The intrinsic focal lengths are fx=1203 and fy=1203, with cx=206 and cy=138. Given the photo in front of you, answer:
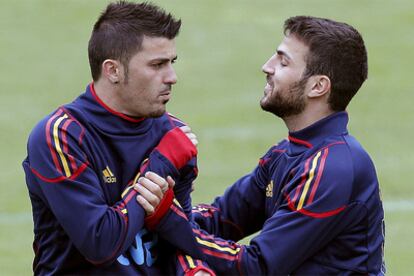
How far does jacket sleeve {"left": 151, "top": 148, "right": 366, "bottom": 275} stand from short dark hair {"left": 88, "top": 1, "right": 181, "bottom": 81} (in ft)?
2.43

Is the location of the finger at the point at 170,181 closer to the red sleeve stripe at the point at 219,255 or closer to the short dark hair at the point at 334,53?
the red sleeve stripe at the point at 219,255

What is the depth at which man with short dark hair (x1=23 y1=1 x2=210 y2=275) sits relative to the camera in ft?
16.3

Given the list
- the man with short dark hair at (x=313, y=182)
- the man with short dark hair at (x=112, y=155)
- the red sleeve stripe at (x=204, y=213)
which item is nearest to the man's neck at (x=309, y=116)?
the man with short dark hair at (x=313, y=182)

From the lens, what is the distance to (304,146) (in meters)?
5.44

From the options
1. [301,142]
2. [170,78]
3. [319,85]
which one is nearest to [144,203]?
[170,78]

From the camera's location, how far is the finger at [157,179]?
505cm

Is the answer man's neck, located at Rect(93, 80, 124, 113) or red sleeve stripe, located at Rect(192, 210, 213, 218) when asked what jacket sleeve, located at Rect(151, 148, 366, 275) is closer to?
red sleeve stripe, located at Rect(192, 210, 213, 218)

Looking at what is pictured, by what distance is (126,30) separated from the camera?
5.22 metres

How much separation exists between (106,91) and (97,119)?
14 centimetres

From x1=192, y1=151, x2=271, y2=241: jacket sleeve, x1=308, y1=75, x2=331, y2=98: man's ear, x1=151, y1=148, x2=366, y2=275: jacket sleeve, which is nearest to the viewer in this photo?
x1=151, y1=148, x2=366, y2=275: jacket sleeve

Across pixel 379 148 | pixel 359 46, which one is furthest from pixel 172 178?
pixel 379 148

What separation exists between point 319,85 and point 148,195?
0.98m

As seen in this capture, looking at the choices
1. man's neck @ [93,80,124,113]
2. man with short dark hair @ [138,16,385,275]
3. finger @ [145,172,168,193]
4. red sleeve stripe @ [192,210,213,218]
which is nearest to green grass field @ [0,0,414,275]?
red sleeve stripe @ [192,210,213,218]

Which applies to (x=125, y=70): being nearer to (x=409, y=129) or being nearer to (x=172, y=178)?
(x=172, y=178)
